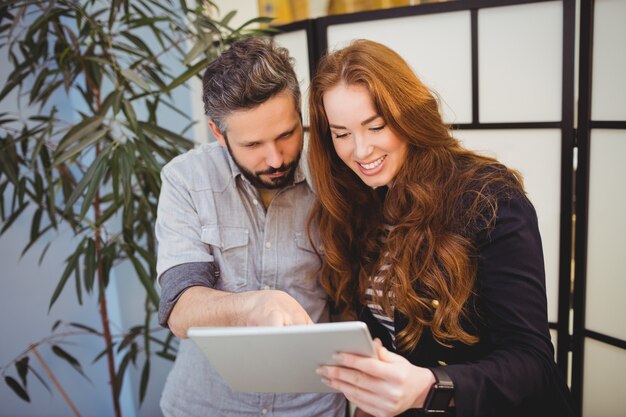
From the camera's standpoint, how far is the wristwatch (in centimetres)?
95

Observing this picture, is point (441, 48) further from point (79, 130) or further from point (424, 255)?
point (79, 130)

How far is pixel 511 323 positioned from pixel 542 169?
0.66 metres

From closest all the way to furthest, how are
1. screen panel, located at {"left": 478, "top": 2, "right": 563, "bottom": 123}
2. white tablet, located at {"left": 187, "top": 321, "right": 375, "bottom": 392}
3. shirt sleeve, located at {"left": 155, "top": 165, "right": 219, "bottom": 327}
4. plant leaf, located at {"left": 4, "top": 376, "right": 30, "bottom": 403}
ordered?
white tablet, located at {"left": 187, "top": 321, "right": 375, "bottom": 392} < shirt sleeve, located at {"left": 155, "top": 165, "right": 219, "bottom": 327} < screen panel, located at {"left": 478, "top": 2, "right": 563, "bottom": 123} < plant leaf, located at {"left": 4, "top": 376, "right": 30, "bottom": 403}

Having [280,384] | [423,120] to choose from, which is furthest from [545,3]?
[280,384]

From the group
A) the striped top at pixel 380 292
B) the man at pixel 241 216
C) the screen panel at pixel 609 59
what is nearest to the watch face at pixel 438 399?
the striped top at pixel 380 292

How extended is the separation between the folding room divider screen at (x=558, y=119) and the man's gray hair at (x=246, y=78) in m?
0.52

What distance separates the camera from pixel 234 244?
1339 millimetres

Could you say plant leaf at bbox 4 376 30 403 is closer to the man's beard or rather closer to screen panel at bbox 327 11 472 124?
the man's beard

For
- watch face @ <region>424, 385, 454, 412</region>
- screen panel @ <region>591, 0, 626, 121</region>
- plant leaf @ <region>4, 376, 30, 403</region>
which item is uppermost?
screen panel @ <region>591, 0, 626, 121</region>

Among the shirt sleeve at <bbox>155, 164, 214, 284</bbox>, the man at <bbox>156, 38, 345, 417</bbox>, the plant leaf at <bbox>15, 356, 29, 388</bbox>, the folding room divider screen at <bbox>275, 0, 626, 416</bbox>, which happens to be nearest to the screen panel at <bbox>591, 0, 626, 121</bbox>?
the folding room divider screen at <bbox>275, 0, 626, 416</bbox>

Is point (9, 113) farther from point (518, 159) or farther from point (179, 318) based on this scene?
point (518, 159)


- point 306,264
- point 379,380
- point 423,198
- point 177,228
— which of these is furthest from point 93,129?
point 379,380

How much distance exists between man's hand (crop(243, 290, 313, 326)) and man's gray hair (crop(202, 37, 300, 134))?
0.46m

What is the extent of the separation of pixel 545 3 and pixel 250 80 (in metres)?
0.80
